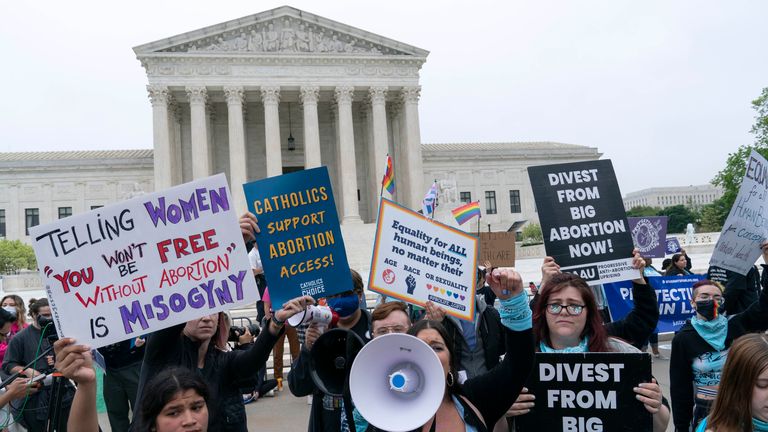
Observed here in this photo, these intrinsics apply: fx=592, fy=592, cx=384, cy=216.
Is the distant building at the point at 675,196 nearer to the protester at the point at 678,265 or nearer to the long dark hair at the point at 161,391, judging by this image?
the protester at the point at 678,265

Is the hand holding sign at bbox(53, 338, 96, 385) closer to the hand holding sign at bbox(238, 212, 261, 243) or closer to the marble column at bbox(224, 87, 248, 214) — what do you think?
the hand holding sign at bbox(238, 212, 261, 243)

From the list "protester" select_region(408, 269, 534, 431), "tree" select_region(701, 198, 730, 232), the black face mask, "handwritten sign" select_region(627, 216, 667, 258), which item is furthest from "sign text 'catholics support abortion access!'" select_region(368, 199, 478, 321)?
"tree" select_region(701, 198, 730, 232)

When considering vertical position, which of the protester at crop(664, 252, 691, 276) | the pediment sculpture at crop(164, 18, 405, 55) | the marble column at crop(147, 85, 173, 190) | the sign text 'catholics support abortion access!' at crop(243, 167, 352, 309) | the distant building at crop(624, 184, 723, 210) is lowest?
the protester at crop(664, 252, 691, 276)

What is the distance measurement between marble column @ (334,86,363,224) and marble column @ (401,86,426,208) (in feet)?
13.4

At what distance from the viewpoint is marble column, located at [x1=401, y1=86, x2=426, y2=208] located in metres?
42.7

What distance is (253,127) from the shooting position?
47250 millimetres

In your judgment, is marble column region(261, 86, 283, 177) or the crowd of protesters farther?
marble column region(261, 86, 283, 177)

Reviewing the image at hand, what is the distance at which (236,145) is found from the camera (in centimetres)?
3994

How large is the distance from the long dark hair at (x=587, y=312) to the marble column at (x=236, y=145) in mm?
36840

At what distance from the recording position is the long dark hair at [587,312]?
11.5 ft

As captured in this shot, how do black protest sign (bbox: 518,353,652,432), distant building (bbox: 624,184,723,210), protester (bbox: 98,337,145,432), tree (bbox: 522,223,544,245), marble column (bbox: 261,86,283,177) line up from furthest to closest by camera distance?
1. distant building (bbox: 624,184,723,210)
2. tree (bbox: 522,223,544,245)
3. marble column (bbox: 261,86,283,177)
4. protester (bbox: 98,337,145,432)
5. black protest sign (bbox: 518,353,652,432)

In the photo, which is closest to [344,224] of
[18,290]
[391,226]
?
[18,290]

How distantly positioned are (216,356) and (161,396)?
1032 mm

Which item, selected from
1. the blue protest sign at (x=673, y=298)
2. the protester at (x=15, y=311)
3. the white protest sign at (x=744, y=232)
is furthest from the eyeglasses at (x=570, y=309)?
the blue protest sign at (x=673, y=298)
